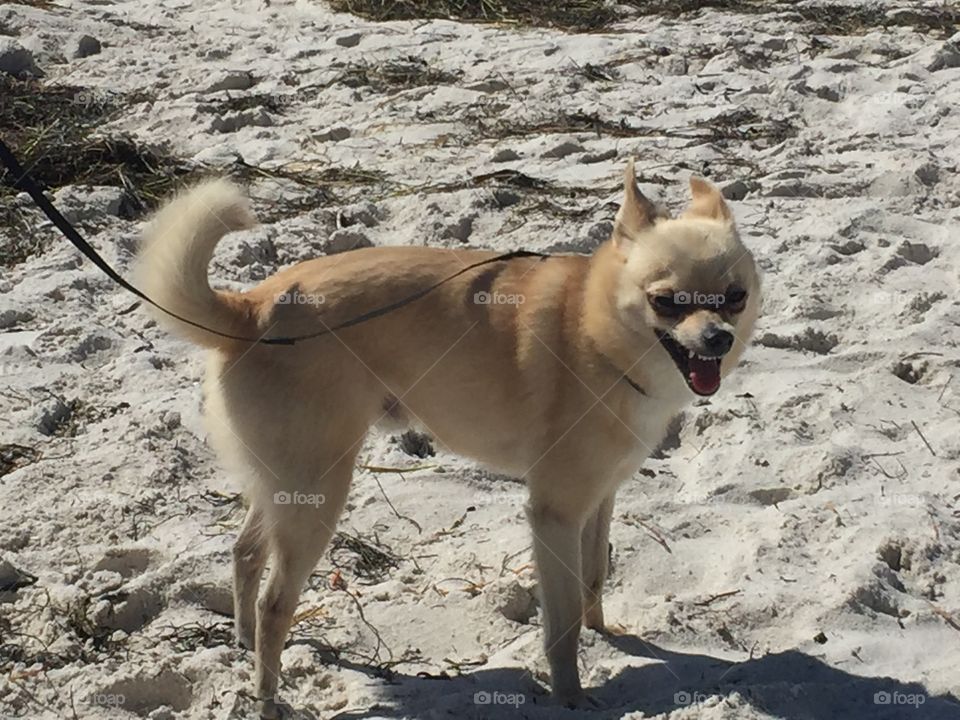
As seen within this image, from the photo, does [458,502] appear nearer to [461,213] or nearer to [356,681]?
[356,681]

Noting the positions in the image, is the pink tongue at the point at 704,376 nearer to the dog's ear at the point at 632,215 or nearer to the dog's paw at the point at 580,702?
Result: the dog's ear at the point at 632,215

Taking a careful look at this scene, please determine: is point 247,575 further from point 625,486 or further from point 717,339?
point 717,339

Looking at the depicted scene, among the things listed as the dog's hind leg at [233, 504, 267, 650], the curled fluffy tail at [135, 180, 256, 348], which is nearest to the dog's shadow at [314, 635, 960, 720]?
the dog's hind leg at [233, 504, 267, 650]

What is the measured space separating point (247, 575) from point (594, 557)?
105 centimetres

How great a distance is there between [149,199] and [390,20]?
279 cm

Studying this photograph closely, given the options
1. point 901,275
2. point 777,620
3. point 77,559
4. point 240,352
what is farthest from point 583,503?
point 901,275

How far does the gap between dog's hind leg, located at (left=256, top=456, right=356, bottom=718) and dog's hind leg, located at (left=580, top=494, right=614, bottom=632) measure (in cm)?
79

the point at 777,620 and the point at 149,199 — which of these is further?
the point at 149,199

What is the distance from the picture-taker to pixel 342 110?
730 centimetres

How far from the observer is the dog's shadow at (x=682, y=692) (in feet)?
11.0

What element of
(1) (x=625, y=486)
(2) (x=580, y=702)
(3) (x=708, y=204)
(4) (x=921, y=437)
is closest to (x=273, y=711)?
(2) (x=580, y=702)

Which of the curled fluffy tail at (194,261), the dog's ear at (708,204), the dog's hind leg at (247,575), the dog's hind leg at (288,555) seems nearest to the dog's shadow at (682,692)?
the dog's hind leg at (288,555)

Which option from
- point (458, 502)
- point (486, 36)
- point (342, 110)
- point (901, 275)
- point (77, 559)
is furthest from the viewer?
point (486, 36)

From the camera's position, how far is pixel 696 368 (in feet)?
11.6
